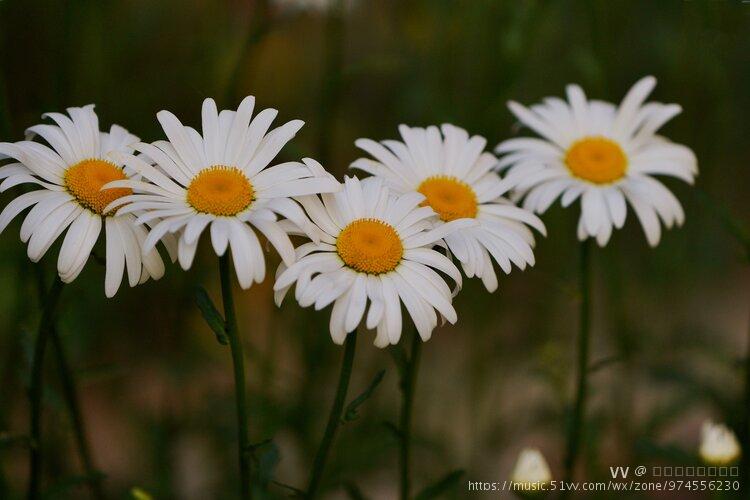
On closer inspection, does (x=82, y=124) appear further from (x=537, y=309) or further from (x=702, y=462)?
(x=537, y=309)

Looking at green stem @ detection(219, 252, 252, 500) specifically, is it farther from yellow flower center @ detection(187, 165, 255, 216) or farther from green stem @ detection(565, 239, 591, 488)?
green stem @ detection(565, 239, 591, 488)

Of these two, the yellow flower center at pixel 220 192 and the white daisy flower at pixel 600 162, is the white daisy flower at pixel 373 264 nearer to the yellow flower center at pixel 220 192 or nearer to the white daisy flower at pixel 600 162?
the yellow flower center at pixel 220 192

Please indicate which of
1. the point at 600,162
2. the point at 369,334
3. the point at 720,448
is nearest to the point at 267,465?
the point at 600,162

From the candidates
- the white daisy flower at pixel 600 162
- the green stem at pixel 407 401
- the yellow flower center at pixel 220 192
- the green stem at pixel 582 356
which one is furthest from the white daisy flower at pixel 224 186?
the green stem at pixel 582 356

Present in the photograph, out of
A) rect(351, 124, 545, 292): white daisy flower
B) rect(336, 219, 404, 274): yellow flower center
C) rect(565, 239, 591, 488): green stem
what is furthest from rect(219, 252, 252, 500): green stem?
rect(565, 239, 591, 488): green stem

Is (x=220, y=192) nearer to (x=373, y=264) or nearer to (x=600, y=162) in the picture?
(x=373, y=264)

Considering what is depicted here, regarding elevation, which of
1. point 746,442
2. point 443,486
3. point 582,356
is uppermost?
point 582,356
